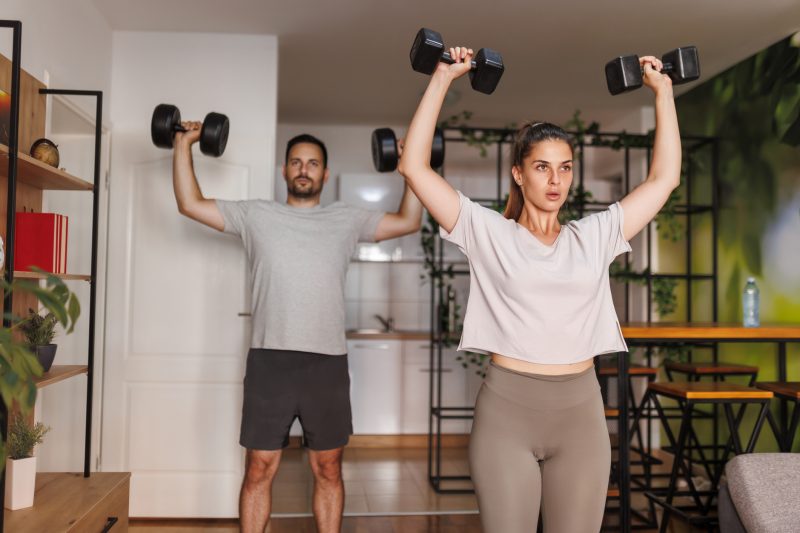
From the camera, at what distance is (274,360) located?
2617mm

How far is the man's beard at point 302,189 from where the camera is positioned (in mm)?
2762

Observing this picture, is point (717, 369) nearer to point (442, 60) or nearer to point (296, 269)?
point (296, 269)

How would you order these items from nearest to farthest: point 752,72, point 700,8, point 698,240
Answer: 1. point 700,8
2. point 752,72
3. point 698,240

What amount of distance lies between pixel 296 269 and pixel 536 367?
1262 mm

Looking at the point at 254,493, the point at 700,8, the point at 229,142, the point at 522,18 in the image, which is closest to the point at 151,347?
the point at 229,142

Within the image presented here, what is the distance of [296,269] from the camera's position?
265 centimetres

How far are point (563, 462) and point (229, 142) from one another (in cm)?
274

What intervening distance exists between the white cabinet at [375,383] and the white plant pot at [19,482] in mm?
3331

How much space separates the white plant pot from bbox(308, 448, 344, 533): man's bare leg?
37.3 inches

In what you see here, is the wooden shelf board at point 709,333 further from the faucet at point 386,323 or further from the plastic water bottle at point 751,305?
the faucet at point 386,323

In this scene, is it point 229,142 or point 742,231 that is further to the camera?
point 742,231

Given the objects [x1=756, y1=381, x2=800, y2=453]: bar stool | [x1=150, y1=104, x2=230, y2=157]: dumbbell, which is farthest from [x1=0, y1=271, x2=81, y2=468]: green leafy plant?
[x1=756, y1=381, x2=800, y2=453]: bar stool

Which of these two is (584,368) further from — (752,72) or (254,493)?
(752,72)

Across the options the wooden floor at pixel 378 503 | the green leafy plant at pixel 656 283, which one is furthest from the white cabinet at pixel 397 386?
the green leafy plant at pixel 656 283
